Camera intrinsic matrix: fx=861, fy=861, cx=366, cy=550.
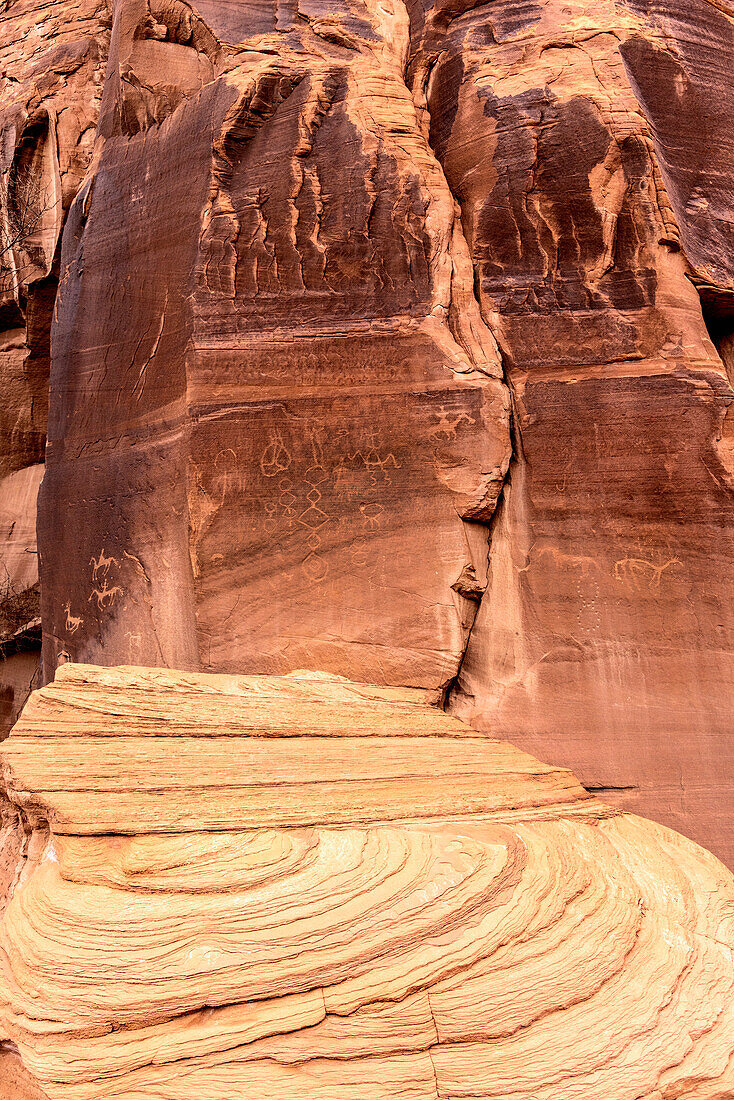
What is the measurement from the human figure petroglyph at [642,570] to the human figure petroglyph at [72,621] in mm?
3245

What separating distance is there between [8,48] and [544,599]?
24.4ft

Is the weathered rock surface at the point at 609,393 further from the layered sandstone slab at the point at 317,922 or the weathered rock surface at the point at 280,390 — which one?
the layered sandstone slab at the point at 317,922

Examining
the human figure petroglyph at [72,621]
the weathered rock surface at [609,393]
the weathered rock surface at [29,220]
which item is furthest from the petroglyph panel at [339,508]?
the weathered rock surface at [29,220]

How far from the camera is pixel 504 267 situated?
5020 millimetres

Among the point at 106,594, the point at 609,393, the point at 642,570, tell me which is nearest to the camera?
the point at 642,570

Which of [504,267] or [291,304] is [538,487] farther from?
[291,304]

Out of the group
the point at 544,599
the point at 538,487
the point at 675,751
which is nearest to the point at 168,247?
the point at 538,487

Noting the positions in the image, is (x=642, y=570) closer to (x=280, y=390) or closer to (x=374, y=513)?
(x=374, y=513)

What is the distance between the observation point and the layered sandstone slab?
284 cm

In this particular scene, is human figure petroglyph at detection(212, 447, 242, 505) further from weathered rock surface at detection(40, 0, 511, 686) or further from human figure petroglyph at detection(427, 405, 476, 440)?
human figure petroglyph at detection(427, 405, 476, 440)

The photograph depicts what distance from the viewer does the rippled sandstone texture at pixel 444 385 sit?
4.56 metres

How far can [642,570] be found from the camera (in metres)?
4.54

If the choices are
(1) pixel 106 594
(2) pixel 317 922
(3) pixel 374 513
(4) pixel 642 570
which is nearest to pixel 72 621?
(1) pixel 106 594

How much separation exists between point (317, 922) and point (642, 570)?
8.20ft
